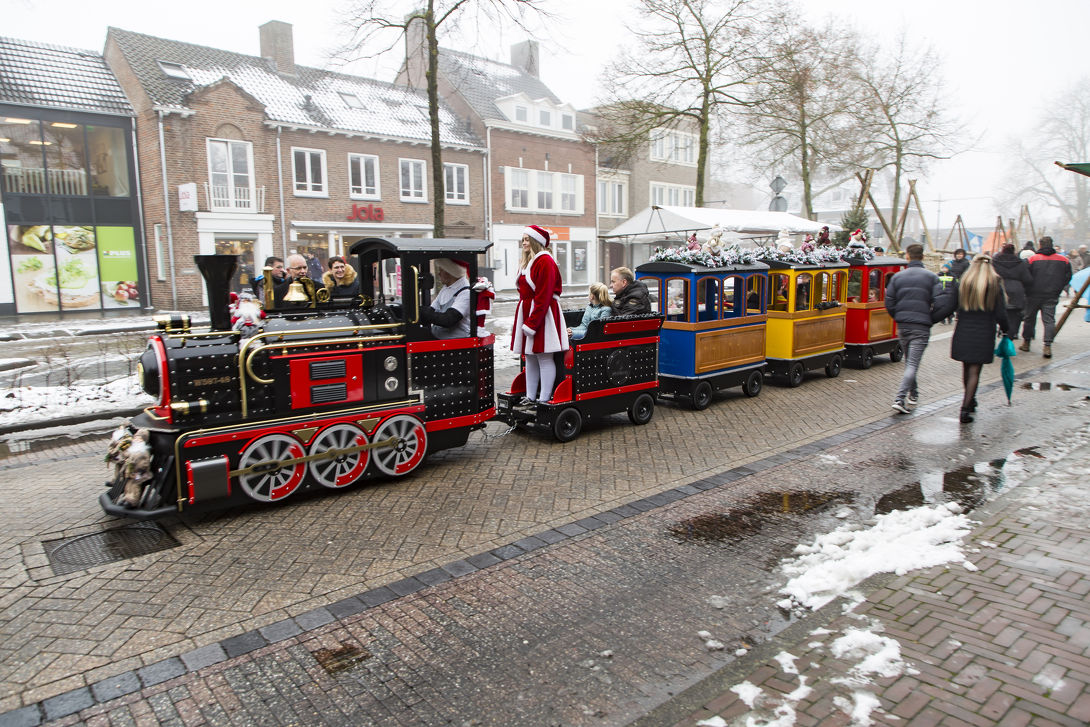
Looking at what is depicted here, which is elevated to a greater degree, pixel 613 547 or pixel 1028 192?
pixel 1028 192

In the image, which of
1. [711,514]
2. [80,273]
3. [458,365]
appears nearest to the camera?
[711,514]

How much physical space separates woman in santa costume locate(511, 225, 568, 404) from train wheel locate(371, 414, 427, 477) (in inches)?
63.0

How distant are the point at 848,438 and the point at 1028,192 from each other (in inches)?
2209

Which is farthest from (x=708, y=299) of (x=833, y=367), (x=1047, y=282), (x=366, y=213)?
(x=366, y=213)

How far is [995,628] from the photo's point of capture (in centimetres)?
354

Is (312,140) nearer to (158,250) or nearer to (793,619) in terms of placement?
(158,250)

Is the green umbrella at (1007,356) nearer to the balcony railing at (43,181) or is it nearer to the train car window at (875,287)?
the train car window at (875,287)

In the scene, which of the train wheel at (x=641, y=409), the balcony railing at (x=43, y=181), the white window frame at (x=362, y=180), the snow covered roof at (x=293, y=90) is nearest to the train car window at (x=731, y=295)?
the train wheel at (x=641, y=409)

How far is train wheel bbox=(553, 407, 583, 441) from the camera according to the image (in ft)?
23.8

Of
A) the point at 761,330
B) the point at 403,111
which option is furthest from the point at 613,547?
the point at 403,111

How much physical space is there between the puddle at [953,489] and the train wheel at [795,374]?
395 centimetres

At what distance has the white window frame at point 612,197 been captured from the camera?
3716 cm

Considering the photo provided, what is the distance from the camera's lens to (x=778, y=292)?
10531mm

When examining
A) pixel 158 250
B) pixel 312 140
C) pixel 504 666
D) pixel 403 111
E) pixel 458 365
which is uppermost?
pixel 403 111
